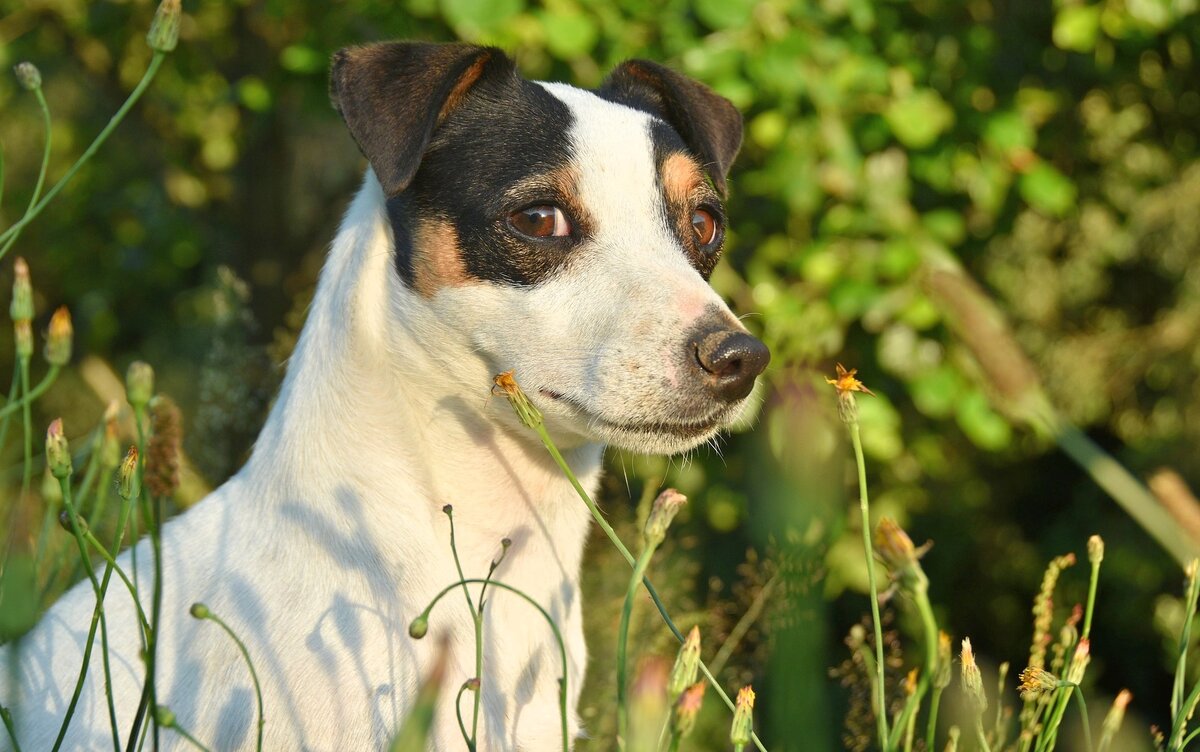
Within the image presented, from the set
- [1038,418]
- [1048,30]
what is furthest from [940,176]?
[1038,418]

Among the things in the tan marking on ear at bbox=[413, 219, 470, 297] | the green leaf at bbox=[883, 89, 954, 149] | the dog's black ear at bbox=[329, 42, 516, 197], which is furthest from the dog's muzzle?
the green leaf at bbox=[883, 89, 954, 149]

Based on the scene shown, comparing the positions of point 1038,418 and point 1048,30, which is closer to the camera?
point 1038,418

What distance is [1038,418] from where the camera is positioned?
2277 millimetres

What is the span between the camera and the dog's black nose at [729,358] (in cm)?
241

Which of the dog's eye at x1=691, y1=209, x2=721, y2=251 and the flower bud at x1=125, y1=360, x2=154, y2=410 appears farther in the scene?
the dog's eye at x1=691, y1=209, x2=721, y2=251

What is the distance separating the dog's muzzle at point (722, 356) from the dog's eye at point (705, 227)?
0.62m

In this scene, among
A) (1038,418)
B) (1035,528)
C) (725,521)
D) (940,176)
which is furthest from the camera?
(1035,528)

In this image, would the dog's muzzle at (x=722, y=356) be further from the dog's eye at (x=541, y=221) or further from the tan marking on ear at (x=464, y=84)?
the tan marking on ear at (x=464, y=84)

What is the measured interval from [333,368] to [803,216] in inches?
132

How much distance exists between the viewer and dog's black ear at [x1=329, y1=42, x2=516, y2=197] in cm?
264

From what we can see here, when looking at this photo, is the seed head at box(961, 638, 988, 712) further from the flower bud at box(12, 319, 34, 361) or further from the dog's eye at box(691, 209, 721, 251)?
the dog's eye at box(691, 209, 721, 251)

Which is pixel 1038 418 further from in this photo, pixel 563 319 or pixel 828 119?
pixel 828 119

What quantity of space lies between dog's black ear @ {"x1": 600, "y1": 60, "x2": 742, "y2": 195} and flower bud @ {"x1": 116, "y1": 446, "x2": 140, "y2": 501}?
1898 millimetres

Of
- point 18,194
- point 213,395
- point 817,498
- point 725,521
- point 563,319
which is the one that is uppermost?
point 817,498
